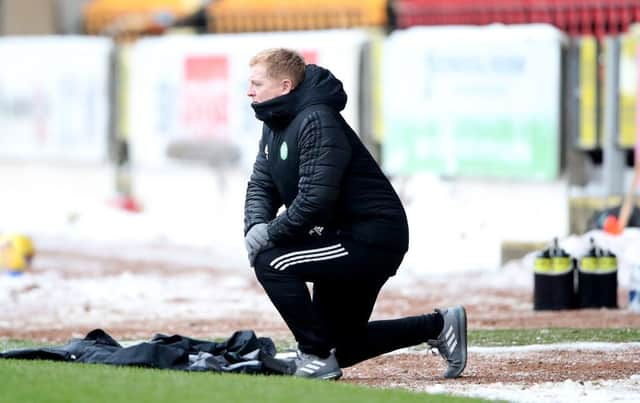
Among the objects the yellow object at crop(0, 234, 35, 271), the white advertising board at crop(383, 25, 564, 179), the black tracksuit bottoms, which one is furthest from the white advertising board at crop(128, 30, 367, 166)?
the black tracksuit bottoms

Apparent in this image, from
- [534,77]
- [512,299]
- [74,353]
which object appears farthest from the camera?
[534,77]

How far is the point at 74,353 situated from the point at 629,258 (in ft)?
24.4

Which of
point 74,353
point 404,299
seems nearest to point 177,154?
point 404,299

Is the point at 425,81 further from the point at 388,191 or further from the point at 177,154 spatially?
the point at 388,191

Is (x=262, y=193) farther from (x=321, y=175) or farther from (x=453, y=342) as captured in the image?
(x=453, y=342)

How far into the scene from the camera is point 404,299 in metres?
14.6

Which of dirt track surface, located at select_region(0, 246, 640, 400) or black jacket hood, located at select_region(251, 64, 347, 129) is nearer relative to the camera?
black jacket hood, located at select_region(251, 64, 347, 129)

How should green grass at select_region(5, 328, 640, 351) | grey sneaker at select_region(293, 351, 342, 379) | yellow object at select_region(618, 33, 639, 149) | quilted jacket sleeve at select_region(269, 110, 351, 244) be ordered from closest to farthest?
quilted jacket sleeve at select_region(269, 110, 351, 244), grey sneaker at select_region(293, 351, 342, 379), green grass at select_region(5, 328, 640, 351), yellow object at select_region(618, 33, 639, 149)

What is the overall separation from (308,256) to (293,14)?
51.4 ft

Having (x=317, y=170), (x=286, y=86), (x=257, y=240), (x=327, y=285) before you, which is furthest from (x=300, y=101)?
(x=327, y=285)

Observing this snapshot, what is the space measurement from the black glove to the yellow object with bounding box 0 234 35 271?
28.6 ft

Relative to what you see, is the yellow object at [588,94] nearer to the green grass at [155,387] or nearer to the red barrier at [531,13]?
the red barrier at [531,13]

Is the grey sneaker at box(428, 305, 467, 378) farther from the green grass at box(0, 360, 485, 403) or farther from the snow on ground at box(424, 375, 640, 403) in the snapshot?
the green grass at box(0, 360, 485, 403)

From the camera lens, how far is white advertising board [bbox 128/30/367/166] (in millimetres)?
19875
